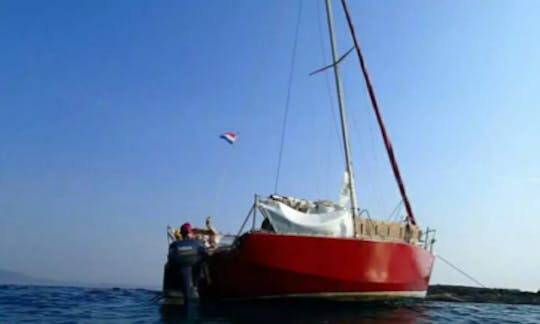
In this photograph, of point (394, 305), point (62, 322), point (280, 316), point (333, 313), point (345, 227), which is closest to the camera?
point (62, 322)

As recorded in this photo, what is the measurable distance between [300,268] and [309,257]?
413mm

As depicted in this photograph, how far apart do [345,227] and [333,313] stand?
3098mm

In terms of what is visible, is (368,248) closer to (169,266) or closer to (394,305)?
(394,305)

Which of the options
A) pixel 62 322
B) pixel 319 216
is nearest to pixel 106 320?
pixel 62 322

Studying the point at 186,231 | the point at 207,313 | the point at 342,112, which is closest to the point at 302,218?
the point at 186,231

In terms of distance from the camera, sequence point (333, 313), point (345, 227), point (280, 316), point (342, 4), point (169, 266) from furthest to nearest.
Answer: point (342, 4), point (345, 227), point (169, 266), point (333, 313), point (280, 316)

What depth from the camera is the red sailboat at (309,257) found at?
43.9 feet

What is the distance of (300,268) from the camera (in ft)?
44.3

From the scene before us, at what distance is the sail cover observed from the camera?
14.1 meters

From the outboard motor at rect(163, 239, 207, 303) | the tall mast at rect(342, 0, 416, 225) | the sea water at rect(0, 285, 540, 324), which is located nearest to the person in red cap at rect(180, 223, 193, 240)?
the outboard motor at rect(163, 239, 207, 303)

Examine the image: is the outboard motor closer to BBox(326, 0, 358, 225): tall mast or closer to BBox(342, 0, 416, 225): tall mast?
BBox(326, 0, 358, 225): tall mast

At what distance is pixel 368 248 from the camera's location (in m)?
14.8

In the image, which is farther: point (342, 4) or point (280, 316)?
point (342, 4)

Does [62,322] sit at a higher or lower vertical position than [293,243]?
lower
